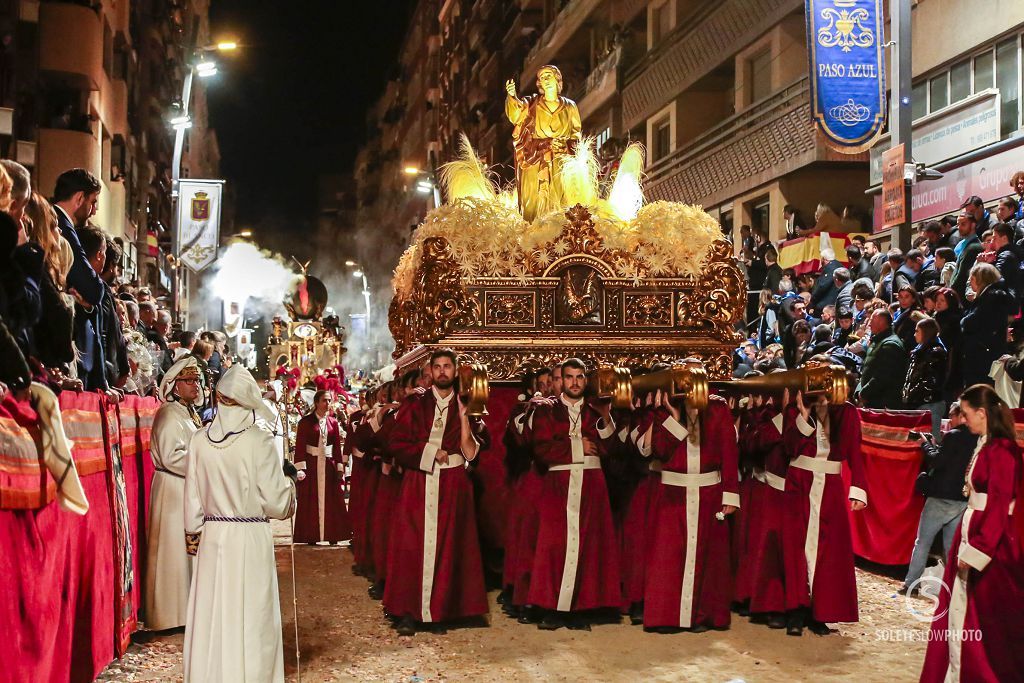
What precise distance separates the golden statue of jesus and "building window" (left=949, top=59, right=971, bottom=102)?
9.70 m

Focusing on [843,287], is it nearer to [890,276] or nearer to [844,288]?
[844,288]

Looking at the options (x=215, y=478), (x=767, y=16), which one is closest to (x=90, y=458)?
(x=215, y=478)

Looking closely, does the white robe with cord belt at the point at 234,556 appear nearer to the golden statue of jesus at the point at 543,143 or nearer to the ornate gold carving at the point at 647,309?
the ornate gold carving at the point at 647,309

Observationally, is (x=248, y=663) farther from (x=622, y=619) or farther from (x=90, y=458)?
(x=622, y=619)

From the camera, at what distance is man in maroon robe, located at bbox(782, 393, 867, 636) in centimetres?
754

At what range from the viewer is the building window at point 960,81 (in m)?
17.4

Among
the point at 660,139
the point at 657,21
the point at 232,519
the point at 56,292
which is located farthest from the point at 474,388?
the point at 657,21

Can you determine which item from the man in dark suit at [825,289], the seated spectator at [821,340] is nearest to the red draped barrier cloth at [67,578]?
the seated spectator at [821,340]

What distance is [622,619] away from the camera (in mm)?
8164

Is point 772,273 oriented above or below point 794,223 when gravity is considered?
below

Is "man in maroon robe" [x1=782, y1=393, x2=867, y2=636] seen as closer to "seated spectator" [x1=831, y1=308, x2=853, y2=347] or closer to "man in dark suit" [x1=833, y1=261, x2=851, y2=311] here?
"seated spectator" [x1=831, y1=308, x2=853, y2=347]

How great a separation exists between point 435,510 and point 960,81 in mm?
13805

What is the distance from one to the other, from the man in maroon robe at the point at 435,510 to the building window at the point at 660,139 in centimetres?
2348

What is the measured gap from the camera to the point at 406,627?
25.4 feet
